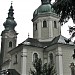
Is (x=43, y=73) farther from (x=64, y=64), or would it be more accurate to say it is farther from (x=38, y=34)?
(x=38, y=34)

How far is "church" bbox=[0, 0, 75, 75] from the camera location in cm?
3312

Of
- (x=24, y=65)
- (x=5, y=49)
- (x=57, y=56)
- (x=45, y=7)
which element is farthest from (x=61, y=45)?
(x=5, y=49)

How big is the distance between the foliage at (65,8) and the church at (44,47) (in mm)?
16753

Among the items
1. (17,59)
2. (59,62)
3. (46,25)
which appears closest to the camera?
(59,62)

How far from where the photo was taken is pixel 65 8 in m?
12.2

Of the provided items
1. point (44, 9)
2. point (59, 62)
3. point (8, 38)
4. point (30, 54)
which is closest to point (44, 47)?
point (30, 54)

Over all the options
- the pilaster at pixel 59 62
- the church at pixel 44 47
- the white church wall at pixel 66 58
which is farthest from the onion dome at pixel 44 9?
the pilaster at pixel 59 62

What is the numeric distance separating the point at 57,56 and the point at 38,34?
7840mm

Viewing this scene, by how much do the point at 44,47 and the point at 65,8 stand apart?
944 inches

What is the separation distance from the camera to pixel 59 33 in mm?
39844

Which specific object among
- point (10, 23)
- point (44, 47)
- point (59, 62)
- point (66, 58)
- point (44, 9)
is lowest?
point (59, 62)

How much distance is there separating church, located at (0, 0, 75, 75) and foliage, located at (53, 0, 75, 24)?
16753 mm

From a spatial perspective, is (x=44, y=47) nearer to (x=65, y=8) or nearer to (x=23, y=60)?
(x=23, y=60)

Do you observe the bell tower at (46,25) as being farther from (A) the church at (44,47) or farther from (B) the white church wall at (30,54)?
(B) the white church wall at (30,54)
